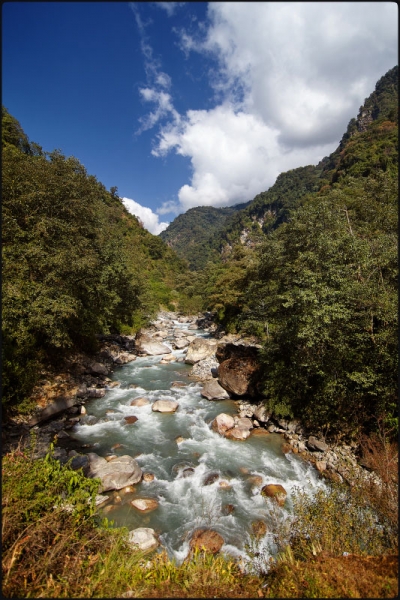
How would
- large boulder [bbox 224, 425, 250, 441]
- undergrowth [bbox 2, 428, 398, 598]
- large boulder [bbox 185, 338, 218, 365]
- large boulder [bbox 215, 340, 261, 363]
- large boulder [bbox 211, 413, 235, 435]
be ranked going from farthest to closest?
large boulder [bbox 185, 338, 218, 365]
large boulder [bbox 215, 340, 261, 363]
large boulder [bbox 211, 413, 235, 435]
large boulder [bbox 224, 425, 250, 441]
undergrowth [bbox 2, 428, 398, 598]

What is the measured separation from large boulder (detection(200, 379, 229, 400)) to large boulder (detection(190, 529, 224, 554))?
8301mm

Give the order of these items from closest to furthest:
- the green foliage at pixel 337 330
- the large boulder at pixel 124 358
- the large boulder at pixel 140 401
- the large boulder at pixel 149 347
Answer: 1. the green foliage at pixel 337 330
2. the large boulder at pixel 140 401
3. the large boulder at pixel 124 358
4. the large boulder at pixel 149 347

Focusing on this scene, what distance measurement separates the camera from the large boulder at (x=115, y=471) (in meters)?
8.88

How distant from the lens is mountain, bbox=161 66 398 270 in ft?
184

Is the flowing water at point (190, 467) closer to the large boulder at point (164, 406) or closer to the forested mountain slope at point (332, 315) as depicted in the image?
the large boulder at point (164, 406)

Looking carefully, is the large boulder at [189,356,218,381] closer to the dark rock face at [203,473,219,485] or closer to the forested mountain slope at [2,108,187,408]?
the forested mountain slope at [2,108,187,408]

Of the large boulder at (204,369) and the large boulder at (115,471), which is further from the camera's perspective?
the large boulder at (204,369)

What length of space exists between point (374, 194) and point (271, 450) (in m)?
17.0

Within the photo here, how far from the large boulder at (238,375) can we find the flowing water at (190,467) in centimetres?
91

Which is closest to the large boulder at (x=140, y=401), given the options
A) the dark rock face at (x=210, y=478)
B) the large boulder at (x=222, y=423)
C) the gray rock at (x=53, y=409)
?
the gray rock at (x=53, y=409)

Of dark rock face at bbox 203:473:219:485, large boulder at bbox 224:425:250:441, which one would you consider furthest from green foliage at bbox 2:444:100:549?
large boulder at bbox 224:425:250:441

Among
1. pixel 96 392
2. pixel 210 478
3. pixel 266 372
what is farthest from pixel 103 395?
pixel 266 372

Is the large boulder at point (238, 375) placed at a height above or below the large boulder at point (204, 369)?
above

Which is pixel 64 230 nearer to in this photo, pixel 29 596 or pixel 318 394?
pixel 29 596
